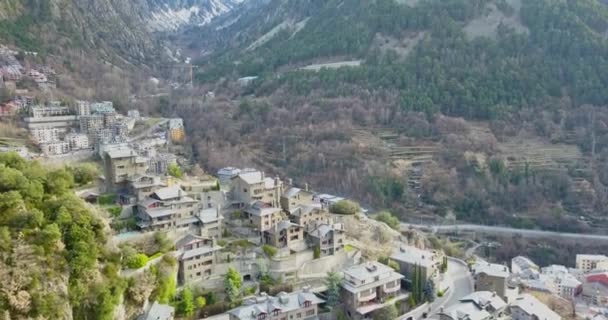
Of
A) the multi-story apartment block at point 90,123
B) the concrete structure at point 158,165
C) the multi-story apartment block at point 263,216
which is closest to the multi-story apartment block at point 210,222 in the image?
the multi-story apartment block at point 263,216

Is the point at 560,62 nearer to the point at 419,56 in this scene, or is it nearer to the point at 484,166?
the point at 419,56

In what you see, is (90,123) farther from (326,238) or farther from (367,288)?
(367,288)

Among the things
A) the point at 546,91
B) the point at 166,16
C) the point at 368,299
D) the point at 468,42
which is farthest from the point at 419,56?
the point at 166,16

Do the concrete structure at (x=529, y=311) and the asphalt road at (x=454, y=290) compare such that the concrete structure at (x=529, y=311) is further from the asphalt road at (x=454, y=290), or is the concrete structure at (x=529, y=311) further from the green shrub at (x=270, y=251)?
the green shrub at (x=270, y=251)

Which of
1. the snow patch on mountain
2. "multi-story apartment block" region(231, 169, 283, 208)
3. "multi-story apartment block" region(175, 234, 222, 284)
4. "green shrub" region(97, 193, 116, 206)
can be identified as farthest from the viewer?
the snow patch on mountain

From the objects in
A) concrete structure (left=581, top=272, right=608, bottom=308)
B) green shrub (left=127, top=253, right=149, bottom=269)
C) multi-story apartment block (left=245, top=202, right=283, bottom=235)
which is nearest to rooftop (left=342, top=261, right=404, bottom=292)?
multi-story apartment block (left=245, top=202, right=283, bottom=235)

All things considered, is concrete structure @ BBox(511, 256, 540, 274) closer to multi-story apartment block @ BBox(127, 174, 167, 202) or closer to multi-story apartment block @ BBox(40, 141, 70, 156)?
multi-story apartment block @ BBox(127, 174, 167, 202)

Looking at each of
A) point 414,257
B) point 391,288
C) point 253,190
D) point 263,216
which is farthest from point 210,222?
point 414,257
